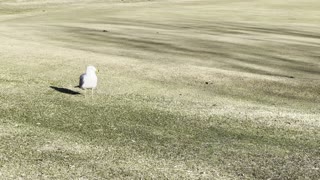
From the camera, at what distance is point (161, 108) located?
11227 mm

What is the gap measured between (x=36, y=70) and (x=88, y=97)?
353 centimetres

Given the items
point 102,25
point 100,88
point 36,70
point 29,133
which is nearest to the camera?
point 29,133

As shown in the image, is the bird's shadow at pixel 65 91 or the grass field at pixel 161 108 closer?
the grass field at pixel 161 108

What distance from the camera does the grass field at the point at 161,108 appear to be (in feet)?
26.3

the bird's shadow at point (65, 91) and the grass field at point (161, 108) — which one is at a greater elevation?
the bird's shadow at point (65, 91)

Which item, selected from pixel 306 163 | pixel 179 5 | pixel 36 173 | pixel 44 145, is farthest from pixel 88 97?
pixel 179 5

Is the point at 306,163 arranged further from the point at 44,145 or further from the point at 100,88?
the point at 100,88

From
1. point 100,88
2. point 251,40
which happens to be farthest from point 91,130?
point 251,40

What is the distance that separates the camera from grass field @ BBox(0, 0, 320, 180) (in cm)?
803

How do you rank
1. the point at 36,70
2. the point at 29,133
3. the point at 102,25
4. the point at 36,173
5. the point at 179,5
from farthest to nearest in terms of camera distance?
1. the point at 179,5
2. the point at 102,25
3. the point at 36,70
4. the point at 29,133
5. the point at 36,173

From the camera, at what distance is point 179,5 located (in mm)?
45875

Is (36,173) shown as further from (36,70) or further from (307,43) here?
(307,43)

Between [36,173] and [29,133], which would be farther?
[29,133]

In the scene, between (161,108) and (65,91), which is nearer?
(161,108)
